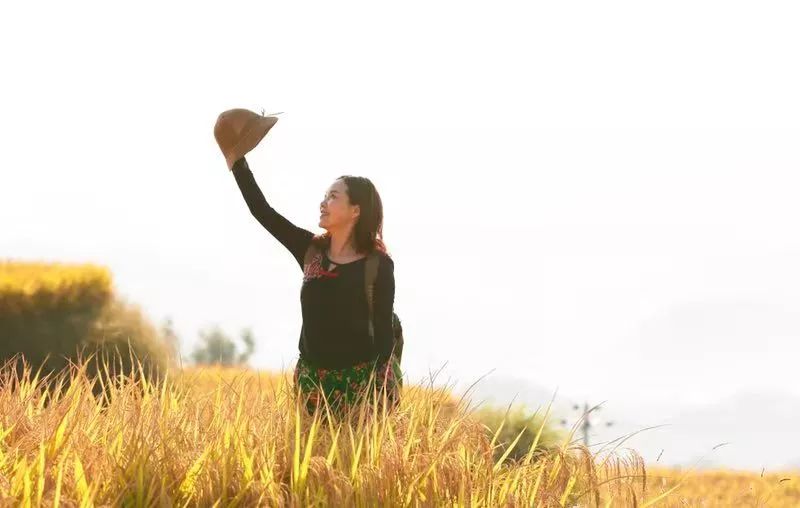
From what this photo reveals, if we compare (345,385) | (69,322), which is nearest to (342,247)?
(345,385)

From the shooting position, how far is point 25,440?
4.71m

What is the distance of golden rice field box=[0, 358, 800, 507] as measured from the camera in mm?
4082

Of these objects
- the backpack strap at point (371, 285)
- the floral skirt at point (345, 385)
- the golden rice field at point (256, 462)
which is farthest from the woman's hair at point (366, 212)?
the golden rice field at point (256, 462)

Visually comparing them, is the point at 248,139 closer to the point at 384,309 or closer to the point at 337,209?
the point at 337,209

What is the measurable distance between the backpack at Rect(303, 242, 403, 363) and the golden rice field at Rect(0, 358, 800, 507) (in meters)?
0.34

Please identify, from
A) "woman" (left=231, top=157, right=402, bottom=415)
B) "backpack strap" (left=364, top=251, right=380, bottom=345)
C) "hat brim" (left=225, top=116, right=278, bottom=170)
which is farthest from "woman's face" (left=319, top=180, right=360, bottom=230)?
"hat brim" (left=225, top=116, right=278, bottom=170)

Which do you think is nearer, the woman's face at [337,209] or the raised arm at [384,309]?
the raised arm at [384,309]

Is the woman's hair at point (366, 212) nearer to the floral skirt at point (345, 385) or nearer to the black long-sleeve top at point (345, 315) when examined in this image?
the black long-sleeve top at point (345, 315)

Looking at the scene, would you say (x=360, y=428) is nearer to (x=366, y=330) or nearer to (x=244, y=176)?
(x=366, y=330)

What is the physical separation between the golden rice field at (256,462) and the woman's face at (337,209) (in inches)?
37.5

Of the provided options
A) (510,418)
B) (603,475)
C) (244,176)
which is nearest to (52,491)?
(244,176)

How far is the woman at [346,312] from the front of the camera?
5.07 meters

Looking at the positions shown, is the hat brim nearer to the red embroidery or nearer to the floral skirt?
the red embroidery

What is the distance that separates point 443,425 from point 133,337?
5.67 meters
